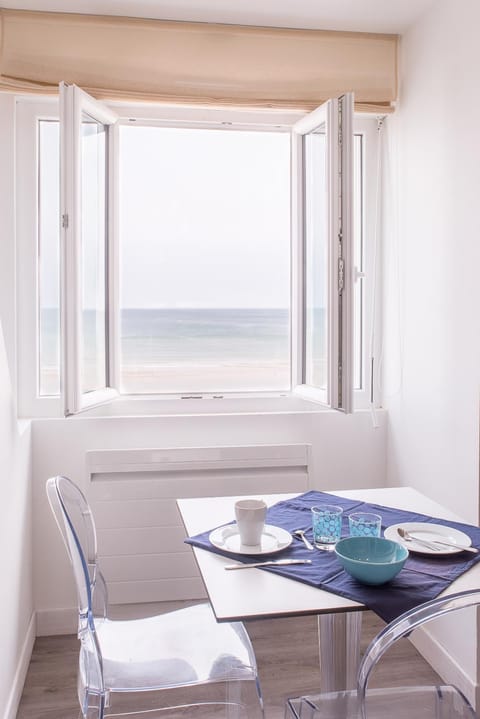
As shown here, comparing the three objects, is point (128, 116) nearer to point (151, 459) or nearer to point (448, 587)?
point (151, 459)

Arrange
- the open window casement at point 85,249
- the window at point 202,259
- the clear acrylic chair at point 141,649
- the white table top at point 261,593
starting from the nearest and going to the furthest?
the white table top at point 261,593
the clear acrylic chair at point 141,649
the open window casement at point 85,249
the window at point 202,259

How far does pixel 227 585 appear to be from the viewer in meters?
1.40

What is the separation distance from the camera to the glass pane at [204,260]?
3010 mm

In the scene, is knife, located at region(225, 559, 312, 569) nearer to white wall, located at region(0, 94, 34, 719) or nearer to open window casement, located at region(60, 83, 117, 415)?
white wall, located at region(0, 94, 34, 719)

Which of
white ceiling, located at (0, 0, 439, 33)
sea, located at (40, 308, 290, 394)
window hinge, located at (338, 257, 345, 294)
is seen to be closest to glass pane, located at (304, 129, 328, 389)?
window hinge, located at (338, 257, 345, 294)

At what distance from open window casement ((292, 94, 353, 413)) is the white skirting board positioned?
143 cm

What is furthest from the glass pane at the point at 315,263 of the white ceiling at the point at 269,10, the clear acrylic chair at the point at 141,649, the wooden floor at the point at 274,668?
the clear acrylic chair at the point at 141,649

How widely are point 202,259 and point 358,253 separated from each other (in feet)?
2.35

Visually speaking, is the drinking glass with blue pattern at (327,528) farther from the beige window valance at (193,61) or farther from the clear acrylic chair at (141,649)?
the beige window valance at (193,61)

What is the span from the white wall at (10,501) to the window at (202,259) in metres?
0.13

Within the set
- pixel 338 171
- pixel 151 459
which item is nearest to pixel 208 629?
pixel 151 459

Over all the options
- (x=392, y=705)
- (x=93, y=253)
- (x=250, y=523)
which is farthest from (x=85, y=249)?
(x=392, y=705)

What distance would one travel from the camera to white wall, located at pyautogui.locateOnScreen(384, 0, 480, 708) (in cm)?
225

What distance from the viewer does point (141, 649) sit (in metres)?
1.71
